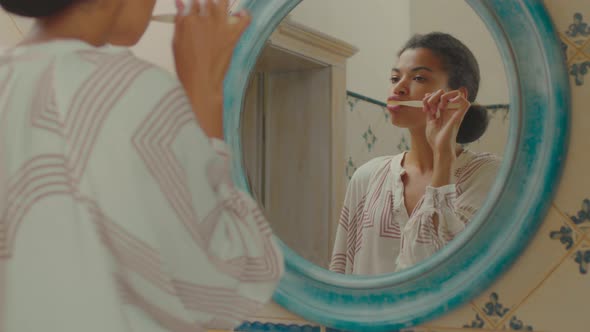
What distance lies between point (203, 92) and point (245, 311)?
227 mm

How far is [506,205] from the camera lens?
0.84m

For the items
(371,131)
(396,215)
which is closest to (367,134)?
(371,131)

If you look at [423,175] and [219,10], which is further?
[423,175]

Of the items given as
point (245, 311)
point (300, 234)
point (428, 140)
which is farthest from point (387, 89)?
point (245, 311)

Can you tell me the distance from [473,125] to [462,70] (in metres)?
0.07

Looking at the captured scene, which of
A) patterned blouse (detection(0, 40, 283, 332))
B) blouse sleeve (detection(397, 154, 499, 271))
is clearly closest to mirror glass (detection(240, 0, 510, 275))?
blouse sleeve (detection(397, 154, 499, 271))

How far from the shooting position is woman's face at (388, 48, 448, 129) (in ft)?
3.06

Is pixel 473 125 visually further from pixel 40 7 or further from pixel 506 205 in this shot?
pixel 40 7

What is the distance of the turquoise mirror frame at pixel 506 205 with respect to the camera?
82 cm

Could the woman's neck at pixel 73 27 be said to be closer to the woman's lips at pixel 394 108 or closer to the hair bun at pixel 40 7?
the hair bun at pixel 40 7

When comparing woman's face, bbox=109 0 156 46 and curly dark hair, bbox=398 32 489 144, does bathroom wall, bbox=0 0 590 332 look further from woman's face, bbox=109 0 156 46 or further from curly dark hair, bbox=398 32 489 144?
woman's face, bbox=109 0 156 46

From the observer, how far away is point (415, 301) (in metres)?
0.90

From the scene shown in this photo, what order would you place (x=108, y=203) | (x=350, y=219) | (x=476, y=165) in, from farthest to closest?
(x=350, y=219)
(x=476, y=165)
(x=108, y=203)

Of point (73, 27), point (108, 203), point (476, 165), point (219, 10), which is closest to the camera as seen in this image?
point (108, 203)
